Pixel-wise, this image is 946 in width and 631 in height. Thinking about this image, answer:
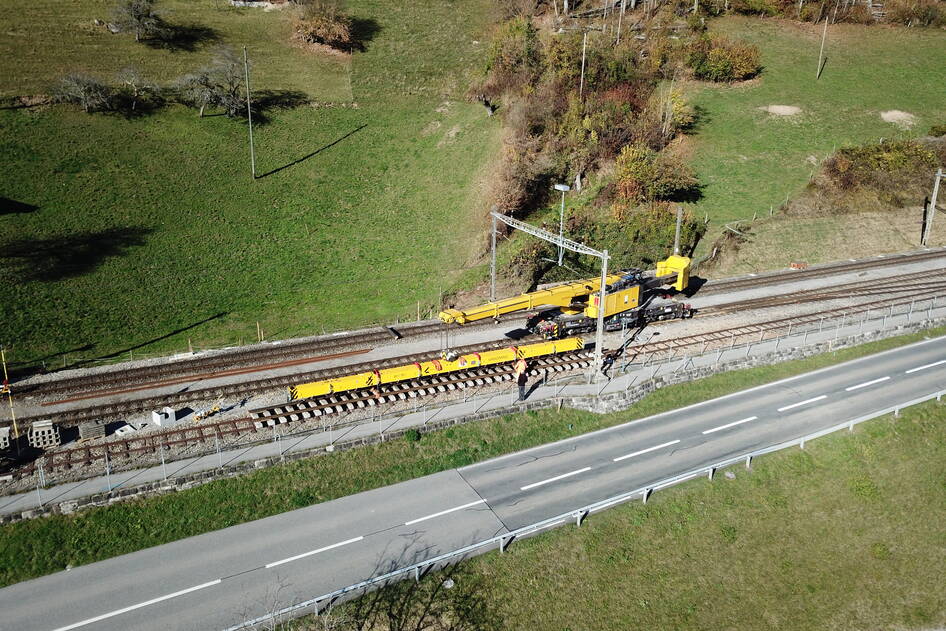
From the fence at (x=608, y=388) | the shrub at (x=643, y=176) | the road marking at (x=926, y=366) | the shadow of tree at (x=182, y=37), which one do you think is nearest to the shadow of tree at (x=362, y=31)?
the shadow of tree at (x=182, y=37)

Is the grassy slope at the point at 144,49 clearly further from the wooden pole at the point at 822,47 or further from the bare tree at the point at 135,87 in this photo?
the wooden pole at the point at 822,47

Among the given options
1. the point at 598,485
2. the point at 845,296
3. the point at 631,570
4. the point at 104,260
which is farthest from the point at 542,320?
the point at 104,260

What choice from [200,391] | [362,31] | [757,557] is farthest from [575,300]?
[362,31]

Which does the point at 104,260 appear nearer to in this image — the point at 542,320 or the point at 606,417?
the point at 542,320

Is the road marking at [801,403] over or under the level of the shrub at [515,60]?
under

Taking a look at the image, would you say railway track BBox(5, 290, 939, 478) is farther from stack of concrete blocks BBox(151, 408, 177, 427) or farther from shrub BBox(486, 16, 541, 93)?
shrub BBox(486, 16, 541, 93)

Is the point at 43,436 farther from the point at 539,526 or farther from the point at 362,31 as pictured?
the point at 362,31
